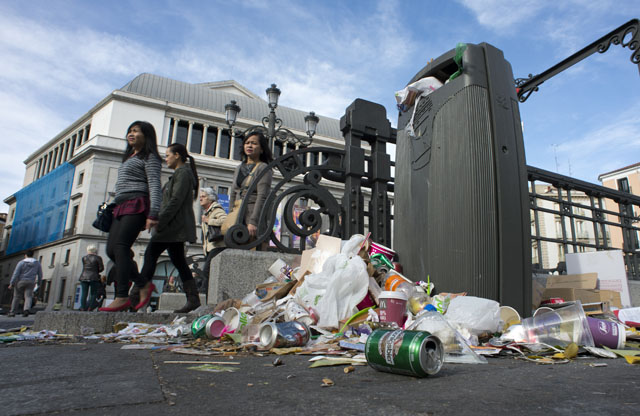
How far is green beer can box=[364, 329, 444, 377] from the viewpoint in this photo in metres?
1.31

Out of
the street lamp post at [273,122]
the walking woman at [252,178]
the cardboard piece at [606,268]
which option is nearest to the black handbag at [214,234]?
the walking woman at [252,178]

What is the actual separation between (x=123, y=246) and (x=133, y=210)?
0.33 metres

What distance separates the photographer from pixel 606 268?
3873mm

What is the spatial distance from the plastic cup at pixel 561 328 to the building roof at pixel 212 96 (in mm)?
38264

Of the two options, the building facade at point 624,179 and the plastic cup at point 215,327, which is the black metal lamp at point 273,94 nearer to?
the plastic cup at point 215,327

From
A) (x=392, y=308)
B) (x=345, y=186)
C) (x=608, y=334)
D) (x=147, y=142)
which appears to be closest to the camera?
(x=608, y=334)

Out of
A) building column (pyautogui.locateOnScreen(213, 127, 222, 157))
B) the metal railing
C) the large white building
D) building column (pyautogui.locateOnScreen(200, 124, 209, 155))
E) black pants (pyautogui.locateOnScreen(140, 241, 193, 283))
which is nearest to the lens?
black pants (pyautogui.locateOnScreen(140, 241, 193, 283))

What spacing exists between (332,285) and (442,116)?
59.1 inches

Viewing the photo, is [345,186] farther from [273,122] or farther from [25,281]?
[25,281]

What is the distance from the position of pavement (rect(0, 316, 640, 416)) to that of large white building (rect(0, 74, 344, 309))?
2521 cm

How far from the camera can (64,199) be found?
107 feet

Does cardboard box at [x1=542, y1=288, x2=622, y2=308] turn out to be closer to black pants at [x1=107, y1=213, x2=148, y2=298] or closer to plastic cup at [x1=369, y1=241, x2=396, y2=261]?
plastic cup at [x1=369, y1=241, x2=396, y2=261]

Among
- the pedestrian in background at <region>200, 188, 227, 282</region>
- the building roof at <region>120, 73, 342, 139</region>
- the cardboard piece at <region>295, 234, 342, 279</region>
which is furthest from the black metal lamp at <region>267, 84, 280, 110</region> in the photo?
the building roof at <region>120, 73, 342, 139</region>

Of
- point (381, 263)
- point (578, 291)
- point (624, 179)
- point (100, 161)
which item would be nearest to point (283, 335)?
point (381, 263)
